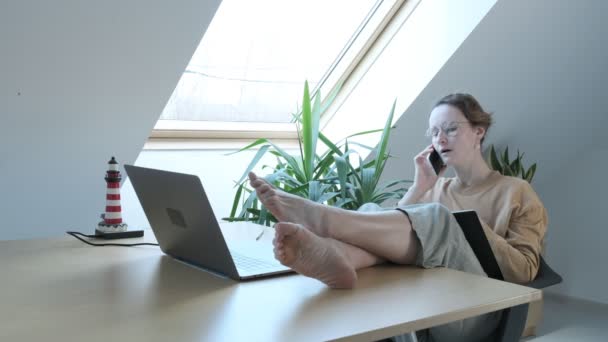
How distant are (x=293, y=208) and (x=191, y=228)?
0.76ft

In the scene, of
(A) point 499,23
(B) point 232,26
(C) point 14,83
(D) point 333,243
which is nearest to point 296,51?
(B) point 232,26

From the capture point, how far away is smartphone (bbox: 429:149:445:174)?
2.48 meters

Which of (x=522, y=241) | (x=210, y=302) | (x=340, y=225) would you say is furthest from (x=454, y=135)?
(x=210, y=302)

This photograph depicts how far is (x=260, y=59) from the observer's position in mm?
3729

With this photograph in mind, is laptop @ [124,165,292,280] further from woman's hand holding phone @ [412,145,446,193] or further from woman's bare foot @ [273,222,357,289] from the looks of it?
woman's hand holding phone @ [412,145,446,193]

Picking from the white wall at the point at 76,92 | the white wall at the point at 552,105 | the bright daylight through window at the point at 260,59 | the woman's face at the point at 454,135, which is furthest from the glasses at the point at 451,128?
the bright daylight through window at the point at 260,59

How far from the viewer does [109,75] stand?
89.9 inches

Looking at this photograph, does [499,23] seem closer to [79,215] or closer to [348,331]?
[79,215]

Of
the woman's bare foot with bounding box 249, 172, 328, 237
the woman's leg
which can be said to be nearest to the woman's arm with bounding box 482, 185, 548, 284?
the woman's leg

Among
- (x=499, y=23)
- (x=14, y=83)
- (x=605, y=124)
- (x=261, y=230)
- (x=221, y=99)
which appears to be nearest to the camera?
(x=261, y=230)

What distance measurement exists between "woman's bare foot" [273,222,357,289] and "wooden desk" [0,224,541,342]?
3 cm

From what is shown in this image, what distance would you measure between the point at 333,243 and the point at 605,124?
2653mm

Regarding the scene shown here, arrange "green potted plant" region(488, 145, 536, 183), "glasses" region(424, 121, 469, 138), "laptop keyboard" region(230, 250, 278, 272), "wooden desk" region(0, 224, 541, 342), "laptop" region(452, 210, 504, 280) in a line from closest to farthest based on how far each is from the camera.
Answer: "wooden desk" region(0, 224, 541, 342) → "laptop keyboard" region(230, 250, 278, 272) → "laptop" region(452, 210, 504, 280) → "glasses" region(424, 121, 469, 138) → "green potted plant" region(488, 145, 536, 183)

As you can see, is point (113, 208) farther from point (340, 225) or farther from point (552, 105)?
point (552, 105)
